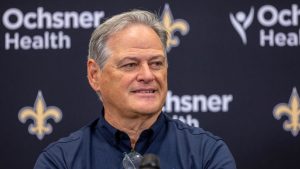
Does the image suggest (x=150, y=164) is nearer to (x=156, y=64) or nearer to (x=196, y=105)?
(x=156, y=64)

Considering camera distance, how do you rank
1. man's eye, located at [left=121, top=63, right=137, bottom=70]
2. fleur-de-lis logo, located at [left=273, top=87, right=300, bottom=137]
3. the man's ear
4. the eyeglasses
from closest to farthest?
the eyeglasses, man's eye, located at [left=121, top=63, right=137, bottom=70], the man's ear, fleur-de-lis logo, located at [left=273, top=87, right=300, bottom=137]

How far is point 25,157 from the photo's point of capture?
345 centimetres

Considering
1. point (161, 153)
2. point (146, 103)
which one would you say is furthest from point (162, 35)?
point (161, 153)

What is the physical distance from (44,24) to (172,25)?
0.65 m

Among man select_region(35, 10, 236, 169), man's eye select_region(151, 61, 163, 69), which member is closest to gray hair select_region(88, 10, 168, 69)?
man select_region(35, 10, 236, 169)

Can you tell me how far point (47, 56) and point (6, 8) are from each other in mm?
318

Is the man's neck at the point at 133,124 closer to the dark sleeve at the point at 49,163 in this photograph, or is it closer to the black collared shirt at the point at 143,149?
the black collared shirt at the point at 143,149

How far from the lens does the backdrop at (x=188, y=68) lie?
3.37 metres

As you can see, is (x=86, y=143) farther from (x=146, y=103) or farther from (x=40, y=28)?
(x=40, y=28)

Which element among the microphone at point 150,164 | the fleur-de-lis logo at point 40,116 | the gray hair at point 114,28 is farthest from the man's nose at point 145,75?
the fleur-de-lis logo at point 40,116

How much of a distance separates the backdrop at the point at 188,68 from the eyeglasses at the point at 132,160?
1.03 meters

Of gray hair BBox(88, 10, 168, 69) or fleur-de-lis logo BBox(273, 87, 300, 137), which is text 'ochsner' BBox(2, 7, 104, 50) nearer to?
gray hair BBox(88, 10, 168, 69)

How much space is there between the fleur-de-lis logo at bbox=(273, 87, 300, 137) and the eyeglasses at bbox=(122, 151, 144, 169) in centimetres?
122

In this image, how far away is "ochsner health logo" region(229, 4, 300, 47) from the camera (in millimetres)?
3350
